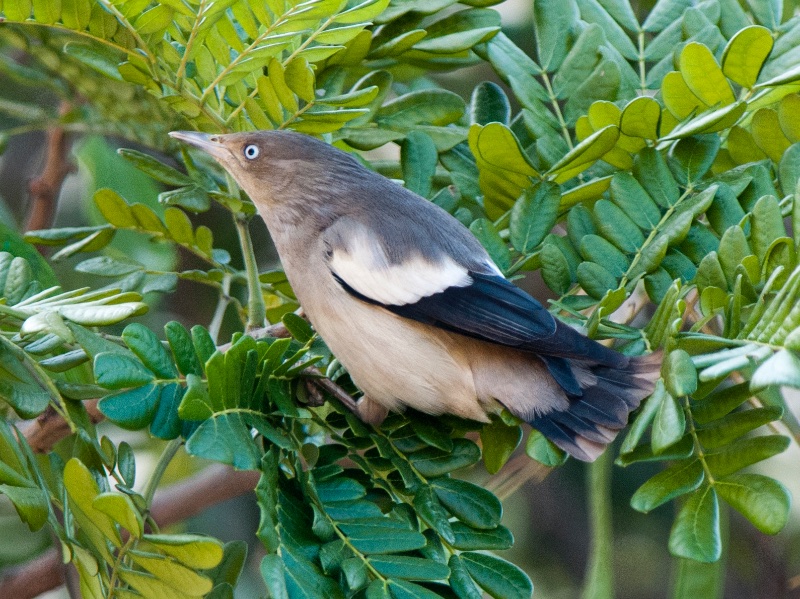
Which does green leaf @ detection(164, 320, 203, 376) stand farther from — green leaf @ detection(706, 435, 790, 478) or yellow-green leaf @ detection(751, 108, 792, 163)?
yellow-green leaf @ detection(751, 108, 792, 163)

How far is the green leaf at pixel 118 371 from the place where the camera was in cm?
156

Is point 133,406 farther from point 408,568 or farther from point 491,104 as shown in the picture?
point 491,104

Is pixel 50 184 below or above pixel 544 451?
above

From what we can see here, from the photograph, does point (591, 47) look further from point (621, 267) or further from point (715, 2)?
point (621, 267)

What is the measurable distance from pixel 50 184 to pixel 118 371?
1.71 meters

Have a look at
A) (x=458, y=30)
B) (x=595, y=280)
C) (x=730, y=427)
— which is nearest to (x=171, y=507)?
(x=595, y=280)

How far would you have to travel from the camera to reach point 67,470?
1527 mm

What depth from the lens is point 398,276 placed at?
2.24 metres

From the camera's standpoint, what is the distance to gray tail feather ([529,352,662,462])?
196 cm

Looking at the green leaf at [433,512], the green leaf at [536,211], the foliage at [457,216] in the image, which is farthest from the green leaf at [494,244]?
the green leaf at [433,512]

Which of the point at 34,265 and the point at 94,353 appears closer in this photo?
the point at 94,353

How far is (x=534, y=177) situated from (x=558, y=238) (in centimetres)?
17

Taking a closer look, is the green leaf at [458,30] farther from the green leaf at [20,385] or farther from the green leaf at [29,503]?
the green leaf at [29,503]

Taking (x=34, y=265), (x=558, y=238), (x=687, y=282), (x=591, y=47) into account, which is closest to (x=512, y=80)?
(x=591, y=47)
